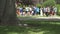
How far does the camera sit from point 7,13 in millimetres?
14586

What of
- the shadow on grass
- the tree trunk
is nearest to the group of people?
the tree trunk

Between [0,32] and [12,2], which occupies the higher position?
[12,2]

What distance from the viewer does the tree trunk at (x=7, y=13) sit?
14383 mm

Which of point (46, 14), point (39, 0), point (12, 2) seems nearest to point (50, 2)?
point (46, 14)

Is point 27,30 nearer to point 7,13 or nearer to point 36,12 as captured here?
point 7,13

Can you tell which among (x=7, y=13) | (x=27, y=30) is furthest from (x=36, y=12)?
(x=27, y=30)

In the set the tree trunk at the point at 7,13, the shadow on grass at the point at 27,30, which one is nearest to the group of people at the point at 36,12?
the tree trunk at the point at 7,13

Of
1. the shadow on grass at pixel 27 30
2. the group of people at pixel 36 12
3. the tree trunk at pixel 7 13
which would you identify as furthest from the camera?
the group of people at pixel 36 12

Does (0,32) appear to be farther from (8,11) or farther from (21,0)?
(21,0)

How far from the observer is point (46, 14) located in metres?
29.6

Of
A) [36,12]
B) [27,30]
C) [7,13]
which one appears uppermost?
[7,13]

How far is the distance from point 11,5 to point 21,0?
29056 millimetres

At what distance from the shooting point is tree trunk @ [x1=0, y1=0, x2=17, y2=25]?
14383 millimetres

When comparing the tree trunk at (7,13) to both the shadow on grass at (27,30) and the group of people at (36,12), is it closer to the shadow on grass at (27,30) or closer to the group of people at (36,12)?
the shadow on grass at (27,30)
